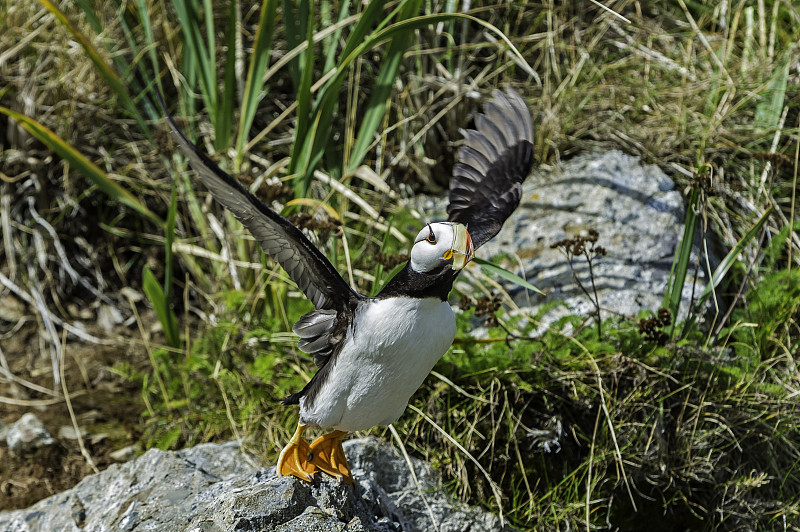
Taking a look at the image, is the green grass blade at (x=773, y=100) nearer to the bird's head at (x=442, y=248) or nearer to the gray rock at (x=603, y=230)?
the gray rock at (x=603, y=230)

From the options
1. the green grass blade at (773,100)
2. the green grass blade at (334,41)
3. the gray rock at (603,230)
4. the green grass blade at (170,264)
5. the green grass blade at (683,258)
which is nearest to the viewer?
the green grass blade at (683,258)

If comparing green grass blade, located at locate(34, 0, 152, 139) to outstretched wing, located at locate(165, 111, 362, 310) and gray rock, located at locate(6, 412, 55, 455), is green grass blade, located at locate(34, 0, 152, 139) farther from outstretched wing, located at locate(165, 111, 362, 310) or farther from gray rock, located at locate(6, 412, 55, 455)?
outstretched wing, located at locate(165, 111, 362, 310)

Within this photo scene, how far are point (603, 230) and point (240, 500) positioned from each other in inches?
80.9

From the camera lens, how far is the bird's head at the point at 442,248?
1.77m

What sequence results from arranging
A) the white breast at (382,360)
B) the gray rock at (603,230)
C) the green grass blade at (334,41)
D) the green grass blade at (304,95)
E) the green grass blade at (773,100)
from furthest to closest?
the green grass blade at (773,100) → the green grass blade at (334,41) → the gray rock at (603,230) → the green grass blade at (304,95) → the white breast at (382,360)

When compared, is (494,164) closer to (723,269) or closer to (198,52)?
(723,269)

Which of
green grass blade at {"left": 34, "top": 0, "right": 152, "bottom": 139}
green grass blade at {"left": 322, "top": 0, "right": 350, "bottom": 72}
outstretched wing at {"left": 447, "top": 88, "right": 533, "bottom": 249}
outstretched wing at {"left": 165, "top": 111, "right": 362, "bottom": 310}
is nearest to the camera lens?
outstretched wing at {"left": 165, "top": 111, "right": 362, "bottom": 310}

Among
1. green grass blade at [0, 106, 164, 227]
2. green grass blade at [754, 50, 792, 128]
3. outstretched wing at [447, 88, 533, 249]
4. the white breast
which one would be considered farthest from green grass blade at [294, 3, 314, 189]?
green grass blade at [754, 50, 792, 128]

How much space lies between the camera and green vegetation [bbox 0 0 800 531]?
2596 mm

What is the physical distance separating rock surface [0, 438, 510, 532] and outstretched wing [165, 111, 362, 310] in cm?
50

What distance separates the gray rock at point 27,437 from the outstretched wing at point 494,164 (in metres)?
1.82

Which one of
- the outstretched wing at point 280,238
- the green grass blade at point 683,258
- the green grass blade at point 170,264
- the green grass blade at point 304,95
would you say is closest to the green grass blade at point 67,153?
the green grass blade at point 170,264

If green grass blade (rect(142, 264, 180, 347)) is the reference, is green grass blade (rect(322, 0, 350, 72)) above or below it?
above

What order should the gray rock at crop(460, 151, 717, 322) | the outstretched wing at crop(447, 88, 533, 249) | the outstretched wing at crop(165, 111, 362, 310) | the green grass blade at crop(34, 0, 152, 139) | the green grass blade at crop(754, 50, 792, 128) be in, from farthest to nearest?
the green grass blade at crop(754, 50, 792, 128) < the gray rock at crop(460, 151, 717, 322) < the green grass blade at crop(34, 0, 152, 139) < the outstretched wing at crop(447, 88, 533, 249) < the outstretched wing at crop(165, 111, 362, 310)
